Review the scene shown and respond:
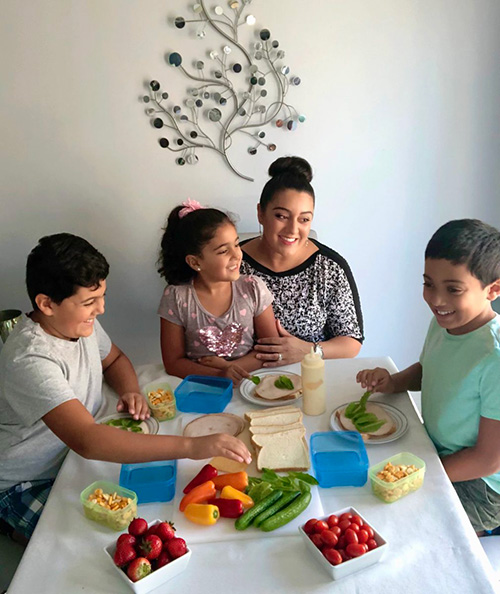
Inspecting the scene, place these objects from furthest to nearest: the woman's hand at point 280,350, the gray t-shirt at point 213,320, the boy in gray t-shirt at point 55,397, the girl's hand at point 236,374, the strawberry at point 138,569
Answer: the gray t-shirt at point 213,320 < the woman's hand at point 280,350 < the girl's hand at point 236,374 < the boy in gray t-shirt at point 55,397 < the strawberry at point 138,569

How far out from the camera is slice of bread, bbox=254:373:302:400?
59.3 inches

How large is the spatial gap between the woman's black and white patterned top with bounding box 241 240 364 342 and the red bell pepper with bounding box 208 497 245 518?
109cm

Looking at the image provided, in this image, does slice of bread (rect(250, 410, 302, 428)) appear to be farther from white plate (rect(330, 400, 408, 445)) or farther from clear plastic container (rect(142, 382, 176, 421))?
clear plastic container (rect(142, 382, 176, 421))

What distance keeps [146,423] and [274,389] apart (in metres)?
0.39

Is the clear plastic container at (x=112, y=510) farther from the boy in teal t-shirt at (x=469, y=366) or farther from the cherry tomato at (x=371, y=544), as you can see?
the boy in teal t-shirt at (x=469, y=366)

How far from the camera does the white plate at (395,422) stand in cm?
127

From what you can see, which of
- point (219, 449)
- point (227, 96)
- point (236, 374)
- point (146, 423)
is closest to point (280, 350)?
point (236, 374)

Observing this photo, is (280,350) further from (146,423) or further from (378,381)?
(146,423)

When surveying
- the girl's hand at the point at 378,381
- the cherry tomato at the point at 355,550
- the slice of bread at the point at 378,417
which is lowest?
the slice of bread at the point at 378,417

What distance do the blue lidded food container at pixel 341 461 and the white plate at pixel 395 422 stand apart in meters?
0.07

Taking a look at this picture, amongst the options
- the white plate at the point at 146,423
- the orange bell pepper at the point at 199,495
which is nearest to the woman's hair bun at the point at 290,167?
the white plate at the point at 146,423

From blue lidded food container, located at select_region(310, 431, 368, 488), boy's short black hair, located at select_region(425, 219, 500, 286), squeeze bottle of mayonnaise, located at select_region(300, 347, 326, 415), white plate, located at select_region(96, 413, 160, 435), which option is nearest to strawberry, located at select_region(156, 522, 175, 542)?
blue lidded food container, located at select_region(310, 431, 368, 488)

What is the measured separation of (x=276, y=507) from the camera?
1.05 metres

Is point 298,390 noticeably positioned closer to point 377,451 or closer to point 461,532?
point 377,451
